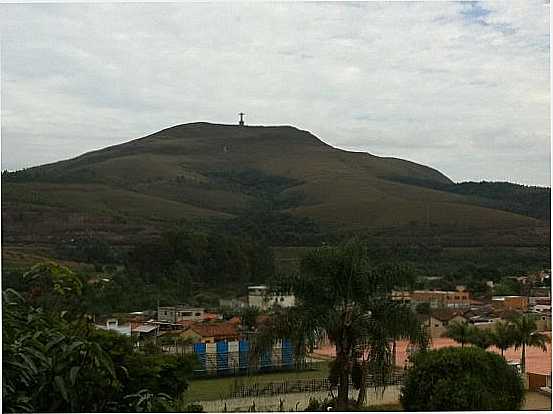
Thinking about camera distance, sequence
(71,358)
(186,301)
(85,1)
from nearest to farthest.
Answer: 1. (71,358)
2. (85,1)
3. (186,301)

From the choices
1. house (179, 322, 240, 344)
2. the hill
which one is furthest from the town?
the hill

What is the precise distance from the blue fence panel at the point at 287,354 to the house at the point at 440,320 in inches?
18.9

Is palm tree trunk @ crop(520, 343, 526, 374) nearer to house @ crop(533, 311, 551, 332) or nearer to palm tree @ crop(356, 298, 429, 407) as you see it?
house @ crop(533, 311, 551, 332)

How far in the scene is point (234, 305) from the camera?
2574 millimetres

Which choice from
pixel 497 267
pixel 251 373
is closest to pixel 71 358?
pixel 251 373

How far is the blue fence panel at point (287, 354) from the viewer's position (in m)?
2.61

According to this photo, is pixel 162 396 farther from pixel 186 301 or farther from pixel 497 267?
pixel 497 267

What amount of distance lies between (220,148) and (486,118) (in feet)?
3.09

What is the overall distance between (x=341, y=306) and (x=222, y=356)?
454mm

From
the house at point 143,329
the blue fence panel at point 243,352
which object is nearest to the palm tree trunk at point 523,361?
→ the blue fence panel at point 243,352

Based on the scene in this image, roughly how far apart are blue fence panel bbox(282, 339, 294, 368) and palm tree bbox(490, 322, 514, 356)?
2.30 feet

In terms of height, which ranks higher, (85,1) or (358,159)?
(85,1)

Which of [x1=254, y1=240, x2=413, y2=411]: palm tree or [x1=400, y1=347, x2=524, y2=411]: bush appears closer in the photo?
[x1=400, y1=347, x2=524, y2=411]: bush

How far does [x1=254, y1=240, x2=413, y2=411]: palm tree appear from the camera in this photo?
257cm
